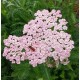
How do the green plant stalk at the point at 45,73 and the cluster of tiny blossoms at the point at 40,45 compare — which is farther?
the green plant stalk at the point at 45,73

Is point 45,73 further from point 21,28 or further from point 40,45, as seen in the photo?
point 21,28

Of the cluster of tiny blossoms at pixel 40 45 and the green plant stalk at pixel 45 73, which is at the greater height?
the cluster of tiny blossoms at pixel 40 45

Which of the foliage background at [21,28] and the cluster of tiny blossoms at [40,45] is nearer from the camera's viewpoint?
the cluster of tiny blossoms at [40,45]

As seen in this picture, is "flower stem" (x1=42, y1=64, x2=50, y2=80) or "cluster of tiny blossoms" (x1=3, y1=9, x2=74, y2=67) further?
"flower stem" (x1=42, y1=64, x2=50, y2=80)

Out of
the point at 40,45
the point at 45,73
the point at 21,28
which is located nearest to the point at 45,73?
the point at 45,73

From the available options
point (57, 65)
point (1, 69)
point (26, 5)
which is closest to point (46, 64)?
point (57, 65)
